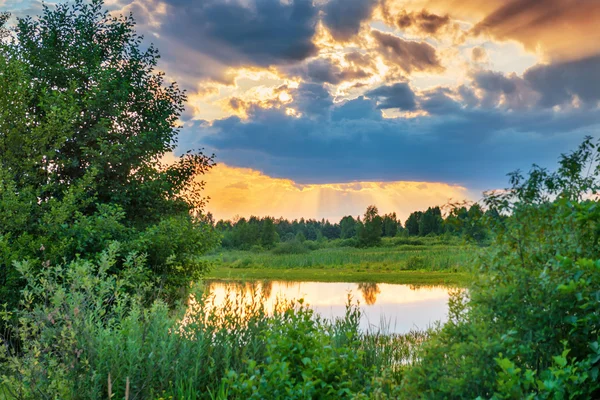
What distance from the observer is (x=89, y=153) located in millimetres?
12492

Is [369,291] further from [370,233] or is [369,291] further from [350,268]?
[370,233]

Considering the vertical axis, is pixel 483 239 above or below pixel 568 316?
above

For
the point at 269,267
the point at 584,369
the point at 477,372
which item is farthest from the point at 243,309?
the point at 269,267

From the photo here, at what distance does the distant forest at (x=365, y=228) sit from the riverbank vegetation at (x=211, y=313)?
9.1 inches

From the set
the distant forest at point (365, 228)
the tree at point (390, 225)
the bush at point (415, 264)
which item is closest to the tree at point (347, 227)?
the distant forest at point (365, 228)

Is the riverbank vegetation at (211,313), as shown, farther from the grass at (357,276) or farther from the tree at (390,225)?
the tree at (390,225)

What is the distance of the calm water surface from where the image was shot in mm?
16609

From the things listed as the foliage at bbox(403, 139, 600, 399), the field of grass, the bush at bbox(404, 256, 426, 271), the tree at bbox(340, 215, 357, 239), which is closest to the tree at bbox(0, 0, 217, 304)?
the foliage at bbox(403, 139, 600, 399)

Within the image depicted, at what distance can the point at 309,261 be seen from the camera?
41.9m

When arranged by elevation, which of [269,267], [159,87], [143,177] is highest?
[159,87]

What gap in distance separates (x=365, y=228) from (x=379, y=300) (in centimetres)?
3886

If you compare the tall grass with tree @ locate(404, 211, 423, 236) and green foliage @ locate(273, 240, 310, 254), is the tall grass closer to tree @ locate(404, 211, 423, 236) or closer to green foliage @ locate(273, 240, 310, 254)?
green foliage @ locate(273, 240, 310, 254)

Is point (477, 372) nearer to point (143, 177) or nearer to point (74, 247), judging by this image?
point (74, 247)

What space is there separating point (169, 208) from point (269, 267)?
26.7 meters
